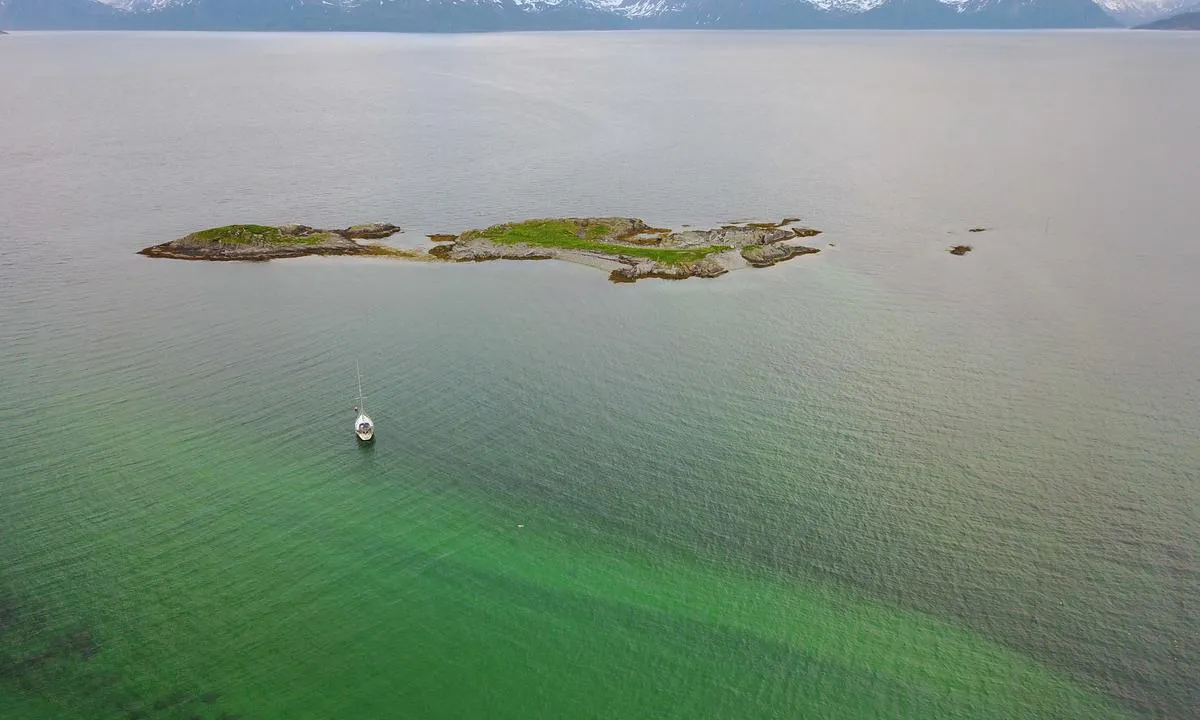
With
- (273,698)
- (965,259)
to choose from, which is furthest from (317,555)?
(965,259)

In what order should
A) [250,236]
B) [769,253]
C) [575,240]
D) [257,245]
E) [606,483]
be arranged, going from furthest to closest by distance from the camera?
[575,240], [250,236], [257,245], [769,253], [606,483]

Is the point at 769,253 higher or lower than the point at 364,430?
higher

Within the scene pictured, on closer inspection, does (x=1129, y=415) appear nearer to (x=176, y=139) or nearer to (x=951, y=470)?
(x=951, y=470)

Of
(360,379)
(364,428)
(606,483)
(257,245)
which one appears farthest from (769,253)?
(257,245)

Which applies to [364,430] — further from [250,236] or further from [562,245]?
[250,236]

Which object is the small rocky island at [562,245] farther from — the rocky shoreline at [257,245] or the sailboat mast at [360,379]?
the sailboat mast at [360,379]

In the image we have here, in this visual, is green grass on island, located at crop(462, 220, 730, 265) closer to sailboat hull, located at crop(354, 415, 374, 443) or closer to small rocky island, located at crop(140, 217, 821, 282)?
small rocky island, located at crop(140, 217, 821, 282)

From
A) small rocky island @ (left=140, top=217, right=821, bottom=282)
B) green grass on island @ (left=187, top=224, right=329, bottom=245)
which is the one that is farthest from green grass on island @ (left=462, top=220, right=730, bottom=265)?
green grass on island @ (left=187, top=224, right=329, bottom=245)
